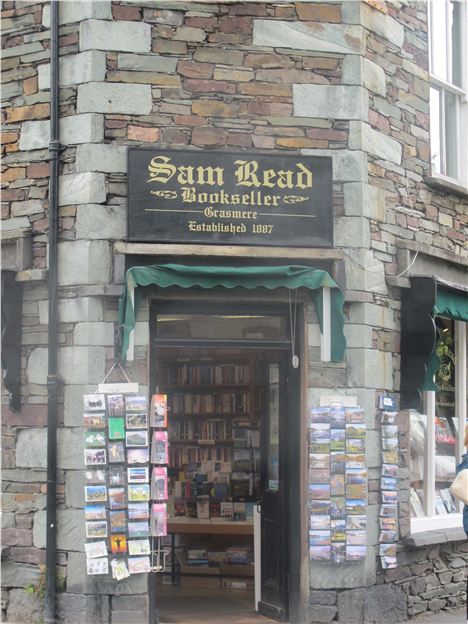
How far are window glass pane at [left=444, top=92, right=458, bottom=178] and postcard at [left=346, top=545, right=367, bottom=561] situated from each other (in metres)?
4.57

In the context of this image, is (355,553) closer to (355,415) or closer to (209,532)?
(355,415)

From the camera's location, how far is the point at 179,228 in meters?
8.48

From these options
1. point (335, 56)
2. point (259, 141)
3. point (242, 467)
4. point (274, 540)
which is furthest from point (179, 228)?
point (242, 467)

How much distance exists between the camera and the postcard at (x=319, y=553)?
27.5 feet

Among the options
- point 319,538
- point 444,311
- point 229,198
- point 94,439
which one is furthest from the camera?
point 444,311

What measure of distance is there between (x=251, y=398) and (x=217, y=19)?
452 cm

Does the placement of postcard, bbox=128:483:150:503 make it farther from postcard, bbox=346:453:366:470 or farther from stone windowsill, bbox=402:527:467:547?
stone windowsill, bbox=402:527:467:547

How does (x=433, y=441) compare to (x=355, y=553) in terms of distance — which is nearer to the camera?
(x=355, y=553)

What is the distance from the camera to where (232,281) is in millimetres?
8227

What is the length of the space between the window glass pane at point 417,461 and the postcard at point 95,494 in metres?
3.33

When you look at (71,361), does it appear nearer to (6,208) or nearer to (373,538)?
(6,208)

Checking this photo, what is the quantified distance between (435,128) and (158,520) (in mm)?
5360

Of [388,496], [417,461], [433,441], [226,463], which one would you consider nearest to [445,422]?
[433,441]

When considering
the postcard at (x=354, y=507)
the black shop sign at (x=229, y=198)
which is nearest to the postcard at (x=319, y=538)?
the postcard at (x=354, y=507)
